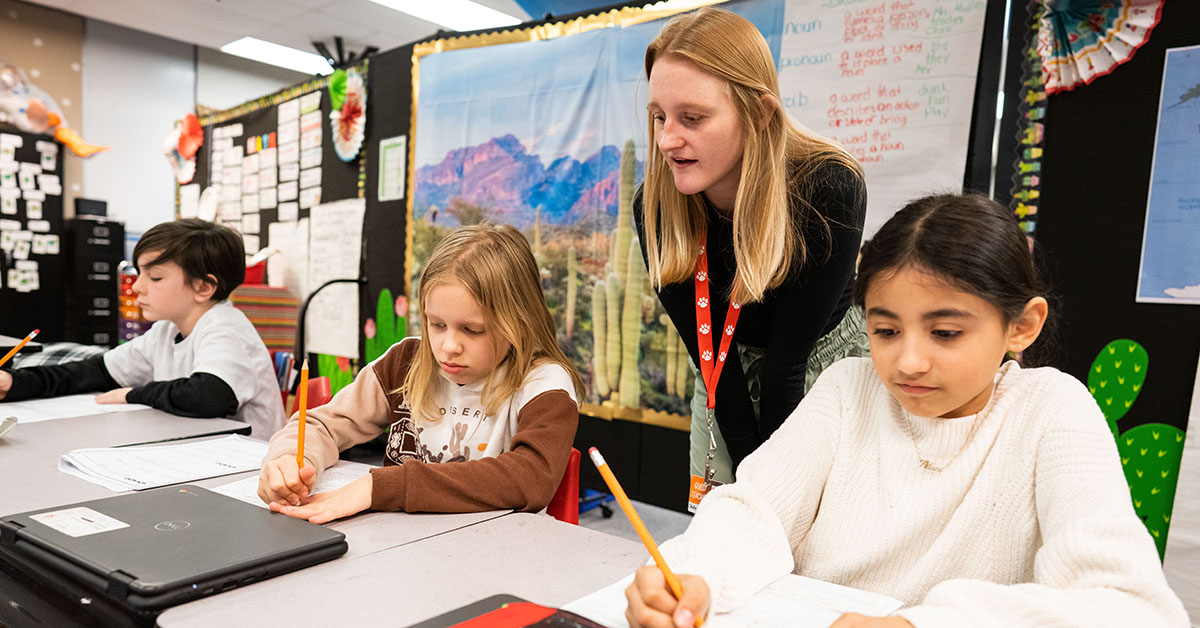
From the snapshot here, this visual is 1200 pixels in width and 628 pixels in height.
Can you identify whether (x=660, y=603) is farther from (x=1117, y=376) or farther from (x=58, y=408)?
(x=1117, y=376)

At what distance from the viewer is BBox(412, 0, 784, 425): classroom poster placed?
277 centimetres

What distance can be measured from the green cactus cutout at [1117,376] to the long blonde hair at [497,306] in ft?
4.74

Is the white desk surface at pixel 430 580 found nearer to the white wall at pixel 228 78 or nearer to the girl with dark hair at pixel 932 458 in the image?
the girl with dark hair at pixel 932 458

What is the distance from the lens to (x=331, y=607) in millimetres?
682

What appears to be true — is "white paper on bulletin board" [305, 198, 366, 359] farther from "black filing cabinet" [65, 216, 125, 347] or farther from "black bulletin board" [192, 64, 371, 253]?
"black filing cabinet" [65, 216, 125, 347]

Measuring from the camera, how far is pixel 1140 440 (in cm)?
187

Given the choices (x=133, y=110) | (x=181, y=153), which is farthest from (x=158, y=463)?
(x=133, y=110)

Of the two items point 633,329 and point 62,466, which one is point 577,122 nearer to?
point 633,329

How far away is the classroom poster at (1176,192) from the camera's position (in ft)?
5.80

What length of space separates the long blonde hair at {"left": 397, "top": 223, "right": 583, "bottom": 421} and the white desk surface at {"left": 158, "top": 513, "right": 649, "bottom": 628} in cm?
43

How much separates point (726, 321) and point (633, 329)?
1.57 metres

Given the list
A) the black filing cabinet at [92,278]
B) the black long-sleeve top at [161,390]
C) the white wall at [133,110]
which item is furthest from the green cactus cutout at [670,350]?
the white wall at [133,110]

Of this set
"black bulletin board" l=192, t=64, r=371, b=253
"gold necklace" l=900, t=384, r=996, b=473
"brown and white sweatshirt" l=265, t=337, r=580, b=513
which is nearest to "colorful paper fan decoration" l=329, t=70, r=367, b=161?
"black bulletin board" l=192, t=64, r=371, b=253

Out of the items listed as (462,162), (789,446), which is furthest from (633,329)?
(789,446)
